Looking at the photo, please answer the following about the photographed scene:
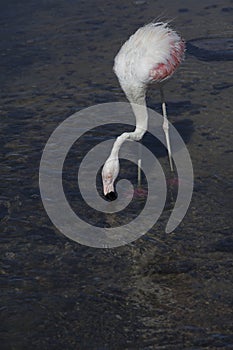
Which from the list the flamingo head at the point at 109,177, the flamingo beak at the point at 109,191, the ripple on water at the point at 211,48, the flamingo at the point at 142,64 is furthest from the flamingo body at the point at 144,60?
the ripple on water at the point at 211,48

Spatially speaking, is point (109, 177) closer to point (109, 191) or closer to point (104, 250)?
point (109, 191)

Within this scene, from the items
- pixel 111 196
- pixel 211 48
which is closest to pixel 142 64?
pixel 111 196

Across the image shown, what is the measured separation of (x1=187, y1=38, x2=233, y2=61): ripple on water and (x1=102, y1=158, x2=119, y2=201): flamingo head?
3306 mm

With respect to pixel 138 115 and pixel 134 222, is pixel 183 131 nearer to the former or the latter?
pixel 138 115

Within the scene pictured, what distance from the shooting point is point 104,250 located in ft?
18.7

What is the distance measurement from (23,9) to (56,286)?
6430 mm

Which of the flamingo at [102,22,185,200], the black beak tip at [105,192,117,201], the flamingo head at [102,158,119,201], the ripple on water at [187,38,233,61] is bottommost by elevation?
the ripple on water at [187,38,233,61]

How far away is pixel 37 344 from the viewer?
4668 millimetres

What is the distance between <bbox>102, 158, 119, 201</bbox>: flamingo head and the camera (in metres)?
5.91

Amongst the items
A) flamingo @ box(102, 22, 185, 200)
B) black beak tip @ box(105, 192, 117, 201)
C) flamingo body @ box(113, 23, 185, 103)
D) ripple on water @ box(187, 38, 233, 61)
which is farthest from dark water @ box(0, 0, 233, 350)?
flamingo body @ box(113, 23, 185, 103)

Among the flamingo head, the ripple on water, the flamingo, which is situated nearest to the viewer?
the flamingo head

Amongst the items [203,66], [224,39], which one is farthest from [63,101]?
[224,39]

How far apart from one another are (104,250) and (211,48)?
4.20 meters

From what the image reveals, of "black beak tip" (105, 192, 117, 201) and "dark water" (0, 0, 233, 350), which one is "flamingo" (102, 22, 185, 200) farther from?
"dark water" (0, 0, 233, 350)
